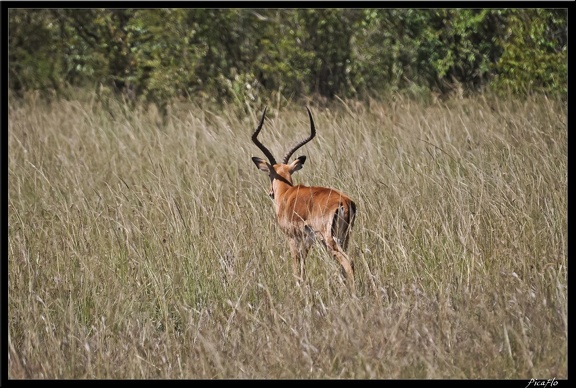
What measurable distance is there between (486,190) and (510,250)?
1.05 m

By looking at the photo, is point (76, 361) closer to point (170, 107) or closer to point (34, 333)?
point (34, 333)

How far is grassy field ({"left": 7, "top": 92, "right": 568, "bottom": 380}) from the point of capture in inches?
159

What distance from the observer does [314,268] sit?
17.5ft

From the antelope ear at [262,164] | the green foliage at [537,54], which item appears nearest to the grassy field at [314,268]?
the antelope ear at [262,164]

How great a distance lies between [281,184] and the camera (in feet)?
20.9

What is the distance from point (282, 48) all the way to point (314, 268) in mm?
7046

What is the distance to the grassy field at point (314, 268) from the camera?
4.03 metres

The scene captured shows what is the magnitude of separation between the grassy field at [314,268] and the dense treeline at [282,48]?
3579 millimetres

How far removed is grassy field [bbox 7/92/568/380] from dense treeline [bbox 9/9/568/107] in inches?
141
